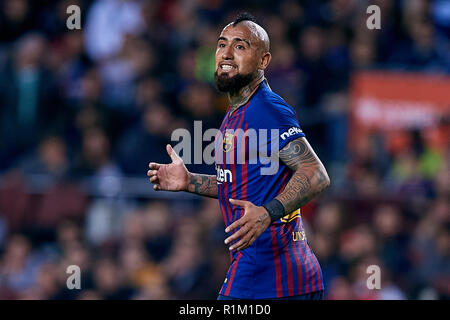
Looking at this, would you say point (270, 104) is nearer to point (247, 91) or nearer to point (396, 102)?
point (247, 91)

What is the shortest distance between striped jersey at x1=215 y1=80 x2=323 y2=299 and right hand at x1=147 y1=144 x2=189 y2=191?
1.63 feet

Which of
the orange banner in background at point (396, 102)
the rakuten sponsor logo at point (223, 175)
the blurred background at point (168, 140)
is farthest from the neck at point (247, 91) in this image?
the orange banner in background at point (396, 102)

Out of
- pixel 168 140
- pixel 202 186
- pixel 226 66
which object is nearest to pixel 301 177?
pixel 226 66

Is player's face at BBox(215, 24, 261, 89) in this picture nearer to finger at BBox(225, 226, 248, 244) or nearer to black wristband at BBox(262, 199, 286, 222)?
black wristband at BBox(262, 199, 286, 222)

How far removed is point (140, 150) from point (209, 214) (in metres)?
1.24

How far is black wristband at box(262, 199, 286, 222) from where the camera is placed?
440cm

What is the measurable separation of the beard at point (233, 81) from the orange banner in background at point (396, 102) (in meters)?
5.98

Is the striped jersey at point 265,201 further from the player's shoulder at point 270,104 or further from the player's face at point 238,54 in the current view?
the player's face at point 238,54

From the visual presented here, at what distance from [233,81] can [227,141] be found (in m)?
0.39

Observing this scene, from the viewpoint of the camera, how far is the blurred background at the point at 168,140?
906 cm

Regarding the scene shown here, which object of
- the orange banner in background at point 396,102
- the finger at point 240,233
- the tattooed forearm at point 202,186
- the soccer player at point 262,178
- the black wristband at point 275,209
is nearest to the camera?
the finger at point 240,233

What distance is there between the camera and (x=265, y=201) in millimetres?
4852

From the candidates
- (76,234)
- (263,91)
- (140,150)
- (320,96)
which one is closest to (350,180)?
(320,96)
